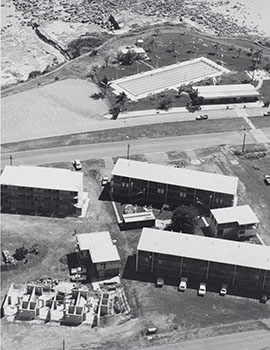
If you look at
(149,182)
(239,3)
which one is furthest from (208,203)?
(239,3)

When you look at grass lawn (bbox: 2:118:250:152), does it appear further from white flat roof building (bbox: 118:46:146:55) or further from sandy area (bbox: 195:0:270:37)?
sandy area (bbox: 195:0:270:37)

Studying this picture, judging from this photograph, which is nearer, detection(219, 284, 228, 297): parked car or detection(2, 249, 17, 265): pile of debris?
detection(219, 284, 228, 297): parked car

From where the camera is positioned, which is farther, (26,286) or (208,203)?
(208,203)

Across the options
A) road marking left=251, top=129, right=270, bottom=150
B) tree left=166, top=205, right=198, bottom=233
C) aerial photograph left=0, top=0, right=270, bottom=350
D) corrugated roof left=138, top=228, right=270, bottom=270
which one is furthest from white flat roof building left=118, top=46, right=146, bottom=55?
corrugated roof left=138, top=228, right=270, bottom=270

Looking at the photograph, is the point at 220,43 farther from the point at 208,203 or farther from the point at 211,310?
the point at 211,310

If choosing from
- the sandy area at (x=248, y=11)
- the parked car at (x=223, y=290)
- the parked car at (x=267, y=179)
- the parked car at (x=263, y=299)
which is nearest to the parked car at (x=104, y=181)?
the parked car at (x=267, y=179)

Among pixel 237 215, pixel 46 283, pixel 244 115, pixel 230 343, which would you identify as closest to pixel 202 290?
pixel 230 343

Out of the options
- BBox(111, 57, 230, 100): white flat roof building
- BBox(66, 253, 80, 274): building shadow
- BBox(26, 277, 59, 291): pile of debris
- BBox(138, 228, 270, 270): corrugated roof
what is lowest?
BBox(66, 253, 80, 274): building shadow
